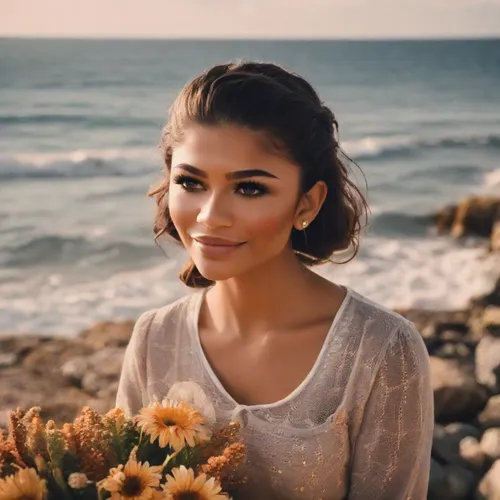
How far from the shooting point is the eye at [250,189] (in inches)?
66.5


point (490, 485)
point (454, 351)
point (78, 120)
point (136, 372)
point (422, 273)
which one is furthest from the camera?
point (78, 120)

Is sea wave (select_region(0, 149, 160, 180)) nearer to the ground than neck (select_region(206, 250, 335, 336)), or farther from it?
nearer to the ground

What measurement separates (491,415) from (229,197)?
2.78 metres

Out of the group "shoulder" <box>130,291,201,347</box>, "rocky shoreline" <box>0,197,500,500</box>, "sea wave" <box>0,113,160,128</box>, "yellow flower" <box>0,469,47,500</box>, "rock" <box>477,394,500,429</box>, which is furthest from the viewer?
"sea wave" <box>0,113,160,128</box>

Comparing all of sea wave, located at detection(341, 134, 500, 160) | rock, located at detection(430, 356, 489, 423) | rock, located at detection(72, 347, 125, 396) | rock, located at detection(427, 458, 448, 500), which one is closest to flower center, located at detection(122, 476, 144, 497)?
rock, located at detection(427, 458, 448, 500)

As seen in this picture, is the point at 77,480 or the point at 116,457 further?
the point at 116,457

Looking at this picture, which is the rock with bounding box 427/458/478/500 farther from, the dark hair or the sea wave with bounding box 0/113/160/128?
the sea wave with bounding box 0/113/160/128

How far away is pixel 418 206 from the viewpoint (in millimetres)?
11805

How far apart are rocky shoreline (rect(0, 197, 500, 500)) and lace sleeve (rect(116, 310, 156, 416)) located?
1.84 m

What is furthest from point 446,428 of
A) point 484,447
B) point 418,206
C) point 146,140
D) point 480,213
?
point 146,140

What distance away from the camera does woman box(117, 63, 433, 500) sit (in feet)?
5.56

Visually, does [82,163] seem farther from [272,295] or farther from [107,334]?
[272,295]

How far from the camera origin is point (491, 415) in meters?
4.00

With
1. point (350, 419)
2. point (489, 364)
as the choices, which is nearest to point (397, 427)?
point (350, 419)
